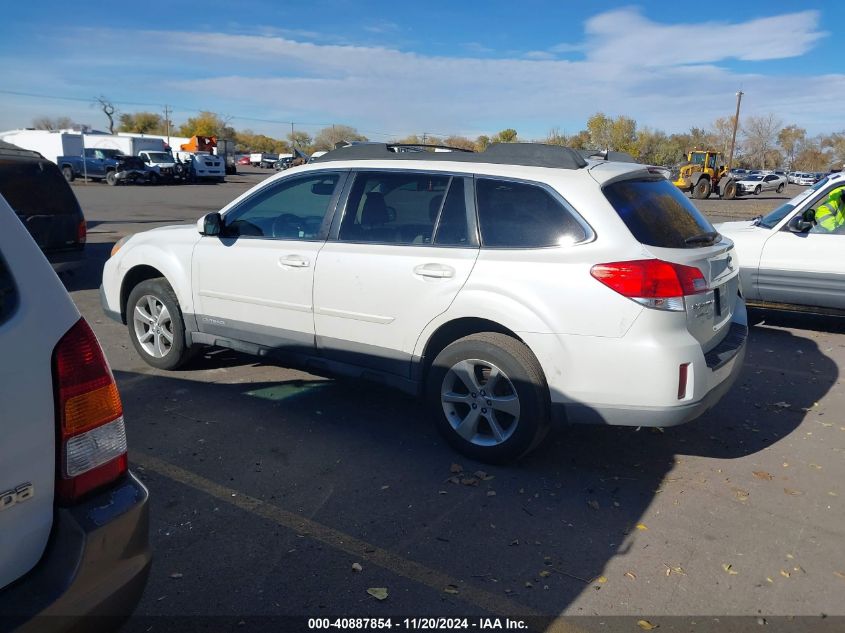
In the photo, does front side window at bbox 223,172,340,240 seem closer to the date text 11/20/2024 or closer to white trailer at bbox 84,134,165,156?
the date text 11/20/2024

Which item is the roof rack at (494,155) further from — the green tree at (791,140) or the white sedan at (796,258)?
the green tree at (791,140)

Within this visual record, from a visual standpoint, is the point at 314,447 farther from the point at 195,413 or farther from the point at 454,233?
the point at 454,233

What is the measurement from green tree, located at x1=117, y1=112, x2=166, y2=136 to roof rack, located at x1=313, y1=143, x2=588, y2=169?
11586 centimetres

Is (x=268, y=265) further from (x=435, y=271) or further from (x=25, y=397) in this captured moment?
(x=25, y=397)

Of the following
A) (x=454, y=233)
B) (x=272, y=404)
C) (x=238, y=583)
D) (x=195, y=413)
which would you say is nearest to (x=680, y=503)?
(x=454, y=233)

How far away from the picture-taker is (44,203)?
8242 mm

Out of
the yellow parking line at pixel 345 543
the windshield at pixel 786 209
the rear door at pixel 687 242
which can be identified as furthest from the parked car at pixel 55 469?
the windshield at pixel 786 209

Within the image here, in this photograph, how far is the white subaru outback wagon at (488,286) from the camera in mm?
3715

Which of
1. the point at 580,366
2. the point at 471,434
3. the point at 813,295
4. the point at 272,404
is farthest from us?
the point at 813,295

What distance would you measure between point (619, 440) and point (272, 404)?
2491 millimetres

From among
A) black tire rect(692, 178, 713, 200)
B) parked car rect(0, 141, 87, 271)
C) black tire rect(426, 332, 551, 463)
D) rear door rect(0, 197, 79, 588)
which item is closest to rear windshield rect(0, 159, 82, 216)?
parked car rect(0, 141, 87, 271)

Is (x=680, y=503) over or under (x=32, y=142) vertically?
under

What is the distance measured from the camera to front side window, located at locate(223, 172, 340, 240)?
4887 millimetres

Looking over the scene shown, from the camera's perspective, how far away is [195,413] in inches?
193
